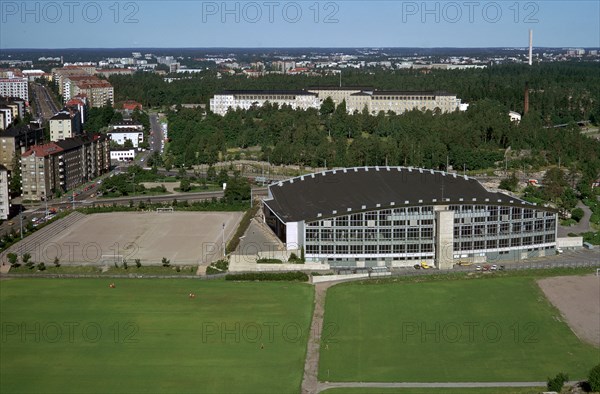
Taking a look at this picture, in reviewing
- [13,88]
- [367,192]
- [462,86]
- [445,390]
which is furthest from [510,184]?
[13,88]

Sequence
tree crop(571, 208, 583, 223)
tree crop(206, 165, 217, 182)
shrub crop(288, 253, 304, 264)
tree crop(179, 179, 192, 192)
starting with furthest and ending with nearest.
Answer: tree crop(206, 165, 217, 182), tree crop(179, 179, 192, 192), tree crop(571, 208, 583, 223), shrub crop(288, 253, 304, 264)

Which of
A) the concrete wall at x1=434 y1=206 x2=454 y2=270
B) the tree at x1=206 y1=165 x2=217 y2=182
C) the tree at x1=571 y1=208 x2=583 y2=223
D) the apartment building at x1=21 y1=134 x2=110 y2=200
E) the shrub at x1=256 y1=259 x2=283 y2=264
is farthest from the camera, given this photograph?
the tree at x1=206 y1=165 x2=217 y2=182

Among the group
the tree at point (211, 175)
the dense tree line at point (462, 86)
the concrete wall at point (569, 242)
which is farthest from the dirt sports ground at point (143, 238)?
the dense tree line at point (462, 86)

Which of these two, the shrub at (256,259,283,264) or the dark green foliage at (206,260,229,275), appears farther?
the shrub at (256,259,283,264)

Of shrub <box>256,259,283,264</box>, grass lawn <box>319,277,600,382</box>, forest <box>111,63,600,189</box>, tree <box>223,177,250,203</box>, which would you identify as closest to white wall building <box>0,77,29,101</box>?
forest <box>111,63,600,189</box>

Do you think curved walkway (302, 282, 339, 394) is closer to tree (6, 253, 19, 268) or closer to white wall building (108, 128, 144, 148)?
tree (6, 253, 19, 268)

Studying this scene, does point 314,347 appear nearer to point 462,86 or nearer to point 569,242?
point 569,242

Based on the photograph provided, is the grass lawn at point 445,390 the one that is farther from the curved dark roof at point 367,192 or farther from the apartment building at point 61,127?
the apartment building at point 61,127
